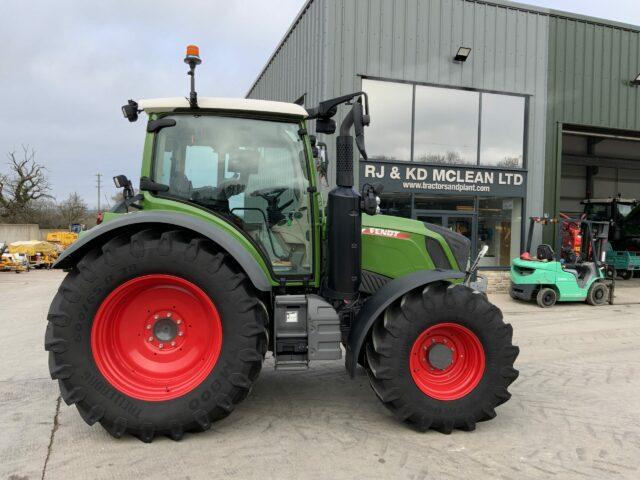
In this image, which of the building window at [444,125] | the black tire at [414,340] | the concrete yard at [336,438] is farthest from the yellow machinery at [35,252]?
the black tire at [414,340]

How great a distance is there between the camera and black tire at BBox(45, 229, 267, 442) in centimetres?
306

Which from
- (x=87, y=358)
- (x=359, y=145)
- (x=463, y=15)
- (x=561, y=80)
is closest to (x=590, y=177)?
(x=561, y=80)

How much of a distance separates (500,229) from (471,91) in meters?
3.77

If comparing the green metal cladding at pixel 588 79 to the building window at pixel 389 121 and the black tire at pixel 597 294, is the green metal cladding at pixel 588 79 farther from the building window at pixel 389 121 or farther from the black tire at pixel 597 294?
the building window at pixel 389 121

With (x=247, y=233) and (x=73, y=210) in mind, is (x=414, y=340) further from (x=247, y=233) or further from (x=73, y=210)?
(x=73, y=210)

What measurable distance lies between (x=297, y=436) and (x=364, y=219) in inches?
74.8

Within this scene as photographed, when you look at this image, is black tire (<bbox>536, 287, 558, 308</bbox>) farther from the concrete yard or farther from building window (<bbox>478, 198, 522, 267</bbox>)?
the concrete yard

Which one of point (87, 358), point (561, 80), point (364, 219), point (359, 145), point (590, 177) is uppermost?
point (561, 80)

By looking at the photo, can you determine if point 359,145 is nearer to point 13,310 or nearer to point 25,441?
point 25,441

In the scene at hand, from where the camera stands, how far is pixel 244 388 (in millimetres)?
3170

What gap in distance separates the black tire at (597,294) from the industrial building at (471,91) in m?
2.54

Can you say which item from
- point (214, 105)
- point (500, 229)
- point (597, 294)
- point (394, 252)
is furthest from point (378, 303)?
point (500, 229)

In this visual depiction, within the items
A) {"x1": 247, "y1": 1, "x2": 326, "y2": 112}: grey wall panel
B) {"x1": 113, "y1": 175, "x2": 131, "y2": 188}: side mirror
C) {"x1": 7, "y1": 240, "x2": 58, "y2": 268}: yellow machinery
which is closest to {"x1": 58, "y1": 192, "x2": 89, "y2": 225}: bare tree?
{"x1": 7, "y1": 240, "x2": 58, "y2": 268}: yellow machinery

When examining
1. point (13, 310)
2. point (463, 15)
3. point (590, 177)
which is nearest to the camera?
point (13, 310)
